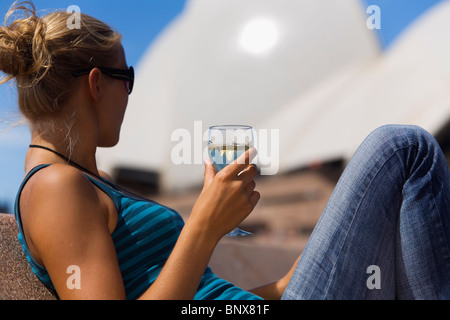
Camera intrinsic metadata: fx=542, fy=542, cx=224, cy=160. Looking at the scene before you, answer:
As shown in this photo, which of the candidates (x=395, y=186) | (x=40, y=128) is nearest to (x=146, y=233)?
(x=40, y=128)

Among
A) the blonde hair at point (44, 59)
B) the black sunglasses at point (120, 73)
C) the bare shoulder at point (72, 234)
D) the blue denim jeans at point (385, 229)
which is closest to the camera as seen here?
the bare shoulder at point (72, 234)

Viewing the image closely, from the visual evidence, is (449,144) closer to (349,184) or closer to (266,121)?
(266,121)

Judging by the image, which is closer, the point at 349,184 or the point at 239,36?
the point at 349,184

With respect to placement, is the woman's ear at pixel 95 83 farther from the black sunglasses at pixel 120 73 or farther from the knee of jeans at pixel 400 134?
the knee of jeans at pixel 400 134

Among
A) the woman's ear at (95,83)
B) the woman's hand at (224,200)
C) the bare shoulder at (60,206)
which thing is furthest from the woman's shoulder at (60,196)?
the woman's ear at (95,83)

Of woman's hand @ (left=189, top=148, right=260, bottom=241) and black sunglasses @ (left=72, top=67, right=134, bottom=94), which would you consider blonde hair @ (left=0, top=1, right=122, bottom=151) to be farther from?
woman's hand @ (left=189, top=148, right=260, bottom=241)

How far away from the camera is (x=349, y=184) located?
1.47 m

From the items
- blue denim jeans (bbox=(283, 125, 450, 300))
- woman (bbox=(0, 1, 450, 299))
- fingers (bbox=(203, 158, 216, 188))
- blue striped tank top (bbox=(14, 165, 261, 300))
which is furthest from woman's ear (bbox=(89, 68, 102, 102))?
blue denim jeans (bbox=(283, 125, 450, 300))

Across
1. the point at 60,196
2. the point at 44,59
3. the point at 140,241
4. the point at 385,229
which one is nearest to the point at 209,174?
the point at 140,241

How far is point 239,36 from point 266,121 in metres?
3.79

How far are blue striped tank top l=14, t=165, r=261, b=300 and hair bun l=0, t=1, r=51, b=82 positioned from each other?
12.8 inches

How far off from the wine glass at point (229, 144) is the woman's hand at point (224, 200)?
0.19 meters

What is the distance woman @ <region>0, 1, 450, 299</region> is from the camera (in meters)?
1.32

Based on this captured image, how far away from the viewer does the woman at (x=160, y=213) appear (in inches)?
51.9
